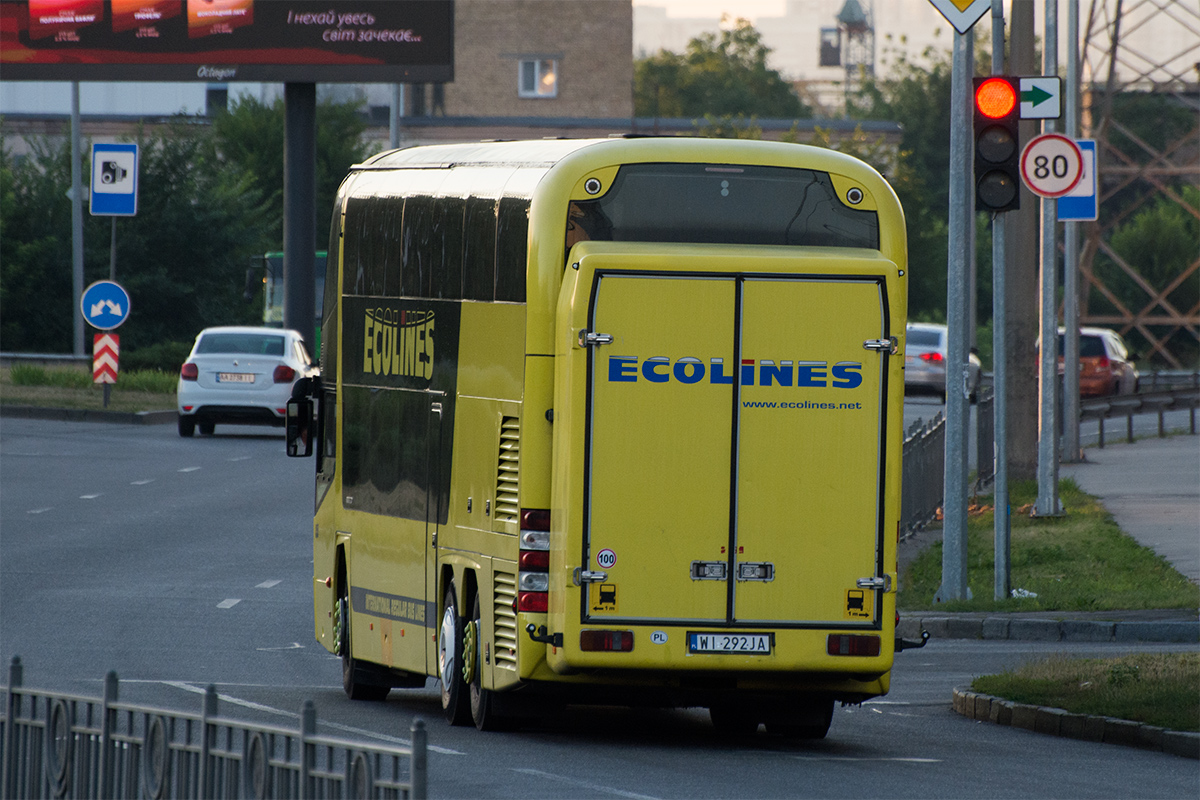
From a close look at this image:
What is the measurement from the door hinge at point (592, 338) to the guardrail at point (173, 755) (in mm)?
3837

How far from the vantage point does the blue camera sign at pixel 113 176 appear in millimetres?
37344

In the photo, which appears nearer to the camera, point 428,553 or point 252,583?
point 428,553

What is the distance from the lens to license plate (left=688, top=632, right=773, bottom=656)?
1030 centimetres

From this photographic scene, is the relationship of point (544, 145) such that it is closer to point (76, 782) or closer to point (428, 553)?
point (428, 553)

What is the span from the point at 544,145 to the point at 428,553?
2256 mm

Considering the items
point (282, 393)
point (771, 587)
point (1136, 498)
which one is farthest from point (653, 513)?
point (282, 393)

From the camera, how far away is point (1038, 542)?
20891mm

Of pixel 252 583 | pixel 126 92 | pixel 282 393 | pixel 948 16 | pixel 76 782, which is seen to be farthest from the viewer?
pixel 126 92

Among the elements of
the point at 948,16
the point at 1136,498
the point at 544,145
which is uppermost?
the point at 948,16

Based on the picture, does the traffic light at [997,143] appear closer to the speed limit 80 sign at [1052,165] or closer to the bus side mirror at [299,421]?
the speed limit 80 sign at [1052,165]

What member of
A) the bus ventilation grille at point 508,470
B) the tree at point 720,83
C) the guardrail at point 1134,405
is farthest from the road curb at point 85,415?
the tree at point 720,83

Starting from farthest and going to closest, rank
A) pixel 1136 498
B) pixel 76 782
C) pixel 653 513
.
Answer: pixel 1136 498 < pixel 653 513 < pixel 76 782

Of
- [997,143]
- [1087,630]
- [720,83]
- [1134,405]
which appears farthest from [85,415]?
[720,83]

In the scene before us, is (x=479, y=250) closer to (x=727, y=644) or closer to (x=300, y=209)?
(x=727, y=644)
